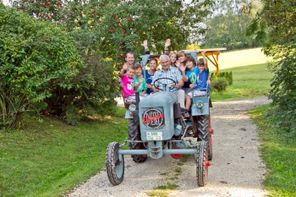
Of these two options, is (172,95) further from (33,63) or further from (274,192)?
(33,63)

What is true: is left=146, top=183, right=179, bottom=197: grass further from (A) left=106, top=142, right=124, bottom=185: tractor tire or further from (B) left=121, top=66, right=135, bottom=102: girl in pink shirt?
(B) left=121, top=66, right=135, bottom=102: girl in pink shirt

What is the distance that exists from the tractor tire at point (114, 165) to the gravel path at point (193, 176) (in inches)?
5.4

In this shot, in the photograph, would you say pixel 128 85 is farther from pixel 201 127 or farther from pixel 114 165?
pixel 114 165

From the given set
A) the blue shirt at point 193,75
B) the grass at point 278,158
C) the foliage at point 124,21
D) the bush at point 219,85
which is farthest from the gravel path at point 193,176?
the bush at point 219,85

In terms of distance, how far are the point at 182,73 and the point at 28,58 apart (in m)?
3.69

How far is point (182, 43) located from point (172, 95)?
905 centimetres

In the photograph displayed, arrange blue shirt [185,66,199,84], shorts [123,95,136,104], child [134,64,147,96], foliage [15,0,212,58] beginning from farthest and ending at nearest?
foliage [15,0,212,58] < shorts [123,95,136,104] < blue shirt [185,66,199,84] < child [134,64,147,96]

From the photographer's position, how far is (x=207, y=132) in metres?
8.99

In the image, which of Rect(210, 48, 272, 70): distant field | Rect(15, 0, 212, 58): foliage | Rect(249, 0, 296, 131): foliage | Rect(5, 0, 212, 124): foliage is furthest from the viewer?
Rect(210, 48, 272, 70): distant field

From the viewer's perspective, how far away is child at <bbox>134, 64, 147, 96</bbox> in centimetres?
873

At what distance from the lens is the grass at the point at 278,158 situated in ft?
23.6

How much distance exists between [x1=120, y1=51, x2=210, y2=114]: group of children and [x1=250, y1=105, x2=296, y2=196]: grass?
1952 millimetres

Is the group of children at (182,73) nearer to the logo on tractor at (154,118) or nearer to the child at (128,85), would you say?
the child at (128,85)

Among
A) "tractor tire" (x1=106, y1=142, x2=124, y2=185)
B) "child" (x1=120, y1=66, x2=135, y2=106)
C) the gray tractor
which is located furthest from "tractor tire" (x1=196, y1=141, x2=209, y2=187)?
"child" (x1=120, y1=66, x2=135, y2=106)
